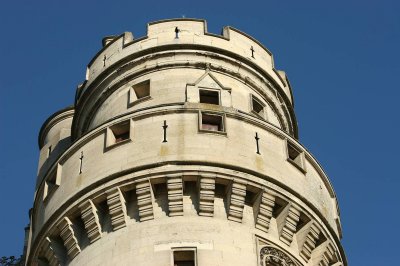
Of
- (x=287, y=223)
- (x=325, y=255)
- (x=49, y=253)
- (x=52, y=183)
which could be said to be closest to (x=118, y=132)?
(x=52, y=183)

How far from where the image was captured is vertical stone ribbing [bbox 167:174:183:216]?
24344mm

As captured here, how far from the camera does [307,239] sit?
25578 millimetres

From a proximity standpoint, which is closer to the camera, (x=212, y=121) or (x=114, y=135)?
(x=212, y=121)

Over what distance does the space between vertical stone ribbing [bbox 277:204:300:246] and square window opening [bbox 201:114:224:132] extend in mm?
2729

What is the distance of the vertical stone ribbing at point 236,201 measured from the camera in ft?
80.5

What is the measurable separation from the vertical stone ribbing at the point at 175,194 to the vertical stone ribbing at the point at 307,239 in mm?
3155

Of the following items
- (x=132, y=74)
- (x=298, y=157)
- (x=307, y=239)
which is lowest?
(x=307, y=239)

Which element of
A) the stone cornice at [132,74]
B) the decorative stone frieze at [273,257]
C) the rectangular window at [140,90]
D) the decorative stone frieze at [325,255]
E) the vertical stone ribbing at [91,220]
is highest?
the stone cornice at [132,74]

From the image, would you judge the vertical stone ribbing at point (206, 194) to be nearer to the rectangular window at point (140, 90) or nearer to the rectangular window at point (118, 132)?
the rectangular window at point (118, 132)

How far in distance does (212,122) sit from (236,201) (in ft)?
8.93

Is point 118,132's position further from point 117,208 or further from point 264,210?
point 264,210

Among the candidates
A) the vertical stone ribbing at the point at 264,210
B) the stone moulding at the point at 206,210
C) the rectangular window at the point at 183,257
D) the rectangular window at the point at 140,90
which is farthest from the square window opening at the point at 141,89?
the rectangular window at the point at 183,257

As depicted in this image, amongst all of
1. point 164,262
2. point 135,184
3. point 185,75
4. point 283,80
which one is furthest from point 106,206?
point 283,80

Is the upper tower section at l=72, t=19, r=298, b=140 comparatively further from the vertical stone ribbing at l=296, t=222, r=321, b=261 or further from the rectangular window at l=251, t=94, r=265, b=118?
the vertical stone ribbing at l=296, t=222, r=321, b=261
